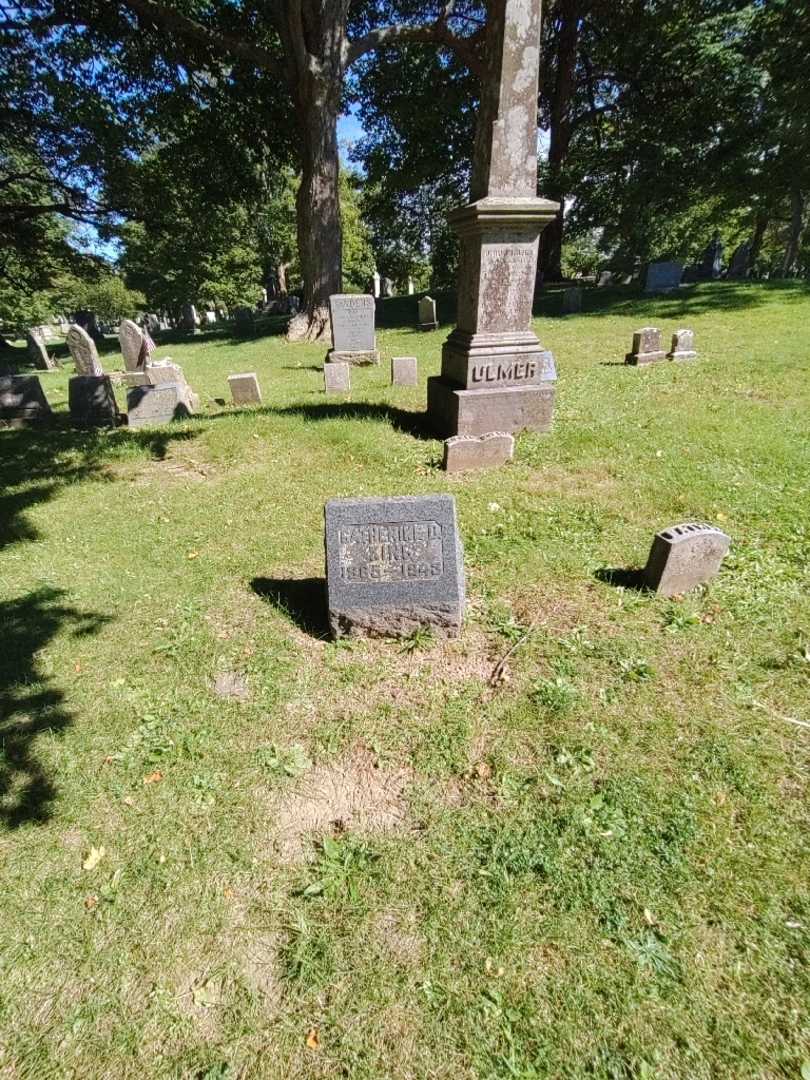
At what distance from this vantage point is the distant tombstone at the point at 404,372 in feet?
33.7

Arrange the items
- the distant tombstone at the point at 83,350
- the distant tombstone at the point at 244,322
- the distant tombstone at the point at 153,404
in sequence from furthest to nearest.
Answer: the distant tombstone at the point at 244,322 < the distant tombstone at the point at 83,350 < the distant tombstone at the point at 153,404

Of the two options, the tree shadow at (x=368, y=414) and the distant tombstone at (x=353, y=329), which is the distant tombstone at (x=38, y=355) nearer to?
the distant tombstone at (x=353, y=329)

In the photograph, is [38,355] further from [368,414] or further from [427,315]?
[368,414]

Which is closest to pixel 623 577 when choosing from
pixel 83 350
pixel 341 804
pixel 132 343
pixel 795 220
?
pixel 341 804

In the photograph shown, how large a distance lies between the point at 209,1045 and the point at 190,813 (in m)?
0.95

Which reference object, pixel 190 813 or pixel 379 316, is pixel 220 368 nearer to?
pixel 379 316

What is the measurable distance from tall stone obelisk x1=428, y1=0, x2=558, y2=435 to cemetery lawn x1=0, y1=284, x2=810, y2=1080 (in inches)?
66.2

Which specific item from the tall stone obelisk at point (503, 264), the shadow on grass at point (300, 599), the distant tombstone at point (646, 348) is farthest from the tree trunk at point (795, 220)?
the shadow on grass at point (300, 599)

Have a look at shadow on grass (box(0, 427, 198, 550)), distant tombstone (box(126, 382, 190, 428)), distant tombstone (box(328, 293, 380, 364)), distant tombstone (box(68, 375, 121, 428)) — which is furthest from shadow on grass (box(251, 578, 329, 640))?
distant tombstone (box(328, 293, 380, 364))

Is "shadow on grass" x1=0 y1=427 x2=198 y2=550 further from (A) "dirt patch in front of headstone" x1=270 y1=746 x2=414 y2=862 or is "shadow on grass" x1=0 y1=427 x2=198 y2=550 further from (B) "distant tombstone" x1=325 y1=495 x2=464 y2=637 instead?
(A) "dirt patch in front of headstone" x1=270 y1=746 x2=414 y2=862

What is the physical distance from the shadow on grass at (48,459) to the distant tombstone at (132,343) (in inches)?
215

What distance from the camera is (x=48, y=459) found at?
7.48 m

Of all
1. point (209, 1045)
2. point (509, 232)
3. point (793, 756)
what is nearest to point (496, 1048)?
point (209, 1045)

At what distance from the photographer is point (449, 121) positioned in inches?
735
